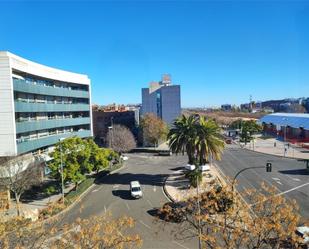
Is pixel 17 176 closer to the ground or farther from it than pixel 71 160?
closer to the ground

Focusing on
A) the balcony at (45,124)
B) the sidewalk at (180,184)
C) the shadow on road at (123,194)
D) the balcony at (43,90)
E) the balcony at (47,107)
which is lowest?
the shadow on road at (123,194)

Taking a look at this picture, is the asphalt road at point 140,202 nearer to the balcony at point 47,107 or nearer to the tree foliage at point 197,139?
the tree foliage at point 197,139

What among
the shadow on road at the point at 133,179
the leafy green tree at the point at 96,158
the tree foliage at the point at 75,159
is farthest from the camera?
the shadow on road at the point at 133,179

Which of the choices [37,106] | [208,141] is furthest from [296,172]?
[37,106]

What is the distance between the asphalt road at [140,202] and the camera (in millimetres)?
21531

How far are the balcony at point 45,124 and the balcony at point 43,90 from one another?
3805 mm

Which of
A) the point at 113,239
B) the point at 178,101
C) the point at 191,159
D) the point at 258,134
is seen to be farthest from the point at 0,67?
the point at 258,134

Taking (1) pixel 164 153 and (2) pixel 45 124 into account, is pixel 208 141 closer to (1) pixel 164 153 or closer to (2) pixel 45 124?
(2) pixel 45 124

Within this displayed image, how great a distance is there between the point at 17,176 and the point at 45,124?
43.3ft

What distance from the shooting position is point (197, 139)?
34500 mm

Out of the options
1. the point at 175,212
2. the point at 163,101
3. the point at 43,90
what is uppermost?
the point at 43,90

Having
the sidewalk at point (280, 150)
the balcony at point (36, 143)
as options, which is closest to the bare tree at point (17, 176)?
the balcony at point (36, 143)

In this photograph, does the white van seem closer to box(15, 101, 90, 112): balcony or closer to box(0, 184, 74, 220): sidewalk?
box(0, 184, 74, 220): sidewalk

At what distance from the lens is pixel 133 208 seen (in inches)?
1136
